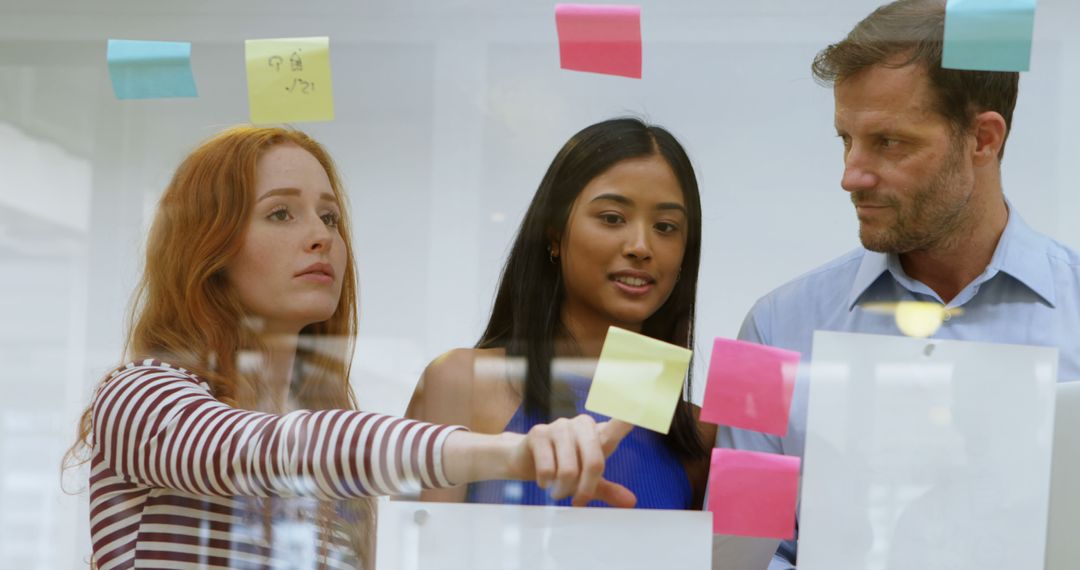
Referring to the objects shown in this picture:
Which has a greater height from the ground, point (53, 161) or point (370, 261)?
point (53, 161)

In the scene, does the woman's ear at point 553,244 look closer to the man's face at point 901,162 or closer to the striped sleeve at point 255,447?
the striped sleeve at point 255,447

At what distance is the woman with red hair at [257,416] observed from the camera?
1260 millimetres

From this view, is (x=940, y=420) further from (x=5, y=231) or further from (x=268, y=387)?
(x=5, y=231)

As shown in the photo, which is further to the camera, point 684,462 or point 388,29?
point 388,29

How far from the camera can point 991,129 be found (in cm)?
140

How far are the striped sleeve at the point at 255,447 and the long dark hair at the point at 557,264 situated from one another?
0.54 feet

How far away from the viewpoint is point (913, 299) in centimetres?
139

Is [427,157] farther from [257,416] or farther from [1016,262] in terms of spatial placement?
[1016,262]

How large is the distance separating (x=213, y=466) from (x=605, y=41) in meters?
0.70

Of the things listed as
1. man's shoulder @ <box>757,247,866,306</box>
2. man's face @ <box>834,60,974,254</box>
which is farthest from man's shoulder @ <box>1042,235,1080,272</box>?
man's shoulder @ <box>757,247,866,306</box>

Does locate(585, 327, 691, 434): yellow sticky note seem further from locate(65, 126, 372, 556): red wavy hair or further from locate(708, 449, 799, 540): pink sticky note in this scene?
locate(65, 126, 372, 556): red wavy hair

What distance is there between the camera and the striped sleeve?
124cm

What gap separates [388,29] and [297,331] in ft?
1.35

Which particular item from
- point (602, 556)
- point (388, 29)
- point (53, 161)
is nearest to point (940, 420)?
point (602, 556)
